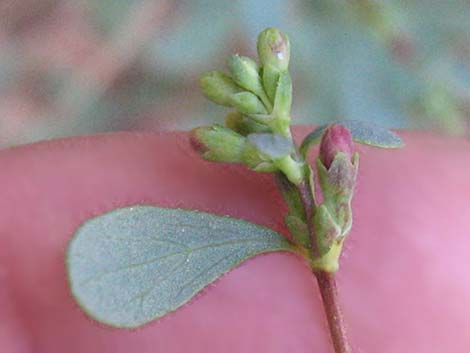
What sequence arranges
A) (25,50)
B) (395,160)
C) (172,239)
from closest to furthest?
(172,239) < (395,160) < (25,50)

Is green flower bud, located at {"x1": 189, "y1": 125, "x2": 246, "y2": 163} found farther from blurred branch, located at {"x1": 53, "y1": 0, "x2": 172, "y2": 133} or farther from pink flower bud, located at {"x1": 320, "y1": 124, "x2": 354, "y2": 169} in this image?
blurred branch, located at {"x1": 53, "y1": 0, "x2": 172, "y2": 133}

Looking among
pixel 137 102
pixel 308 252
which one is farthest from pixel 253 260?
pixel 137 102

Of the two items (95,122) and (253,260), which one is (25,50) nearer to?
(95,122)

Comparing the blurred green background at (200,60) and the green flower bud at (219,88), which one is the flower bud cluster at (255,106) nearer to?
the green flower bud at (219,88)

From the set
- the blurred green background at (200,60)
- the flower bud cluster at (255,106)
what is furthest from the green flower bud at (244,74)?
the blurred green background at (200,60)

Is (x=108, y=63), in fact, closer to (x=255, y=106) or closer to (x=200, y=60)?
(x=200, y=60)
